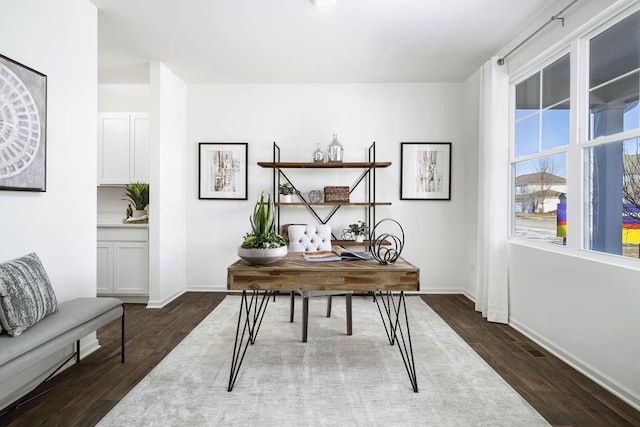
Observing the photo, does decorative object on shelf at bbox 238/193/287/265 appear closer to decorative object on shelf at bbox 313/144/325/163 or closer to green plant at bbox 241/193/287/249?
green plant at bbox 241/193/287/249

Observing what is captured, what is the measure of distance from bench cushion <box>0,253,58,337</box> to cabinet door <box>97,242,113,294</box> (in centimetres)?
200

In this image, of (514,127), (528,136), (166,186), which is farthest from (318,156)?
(528,136)

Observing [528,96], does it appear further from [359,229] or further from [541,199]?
[359,229]

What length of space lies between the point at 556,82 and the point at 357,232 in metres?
2.44

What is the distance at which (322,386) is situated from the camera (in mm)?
2184

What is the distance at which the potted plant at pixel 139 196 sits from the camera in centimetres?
420

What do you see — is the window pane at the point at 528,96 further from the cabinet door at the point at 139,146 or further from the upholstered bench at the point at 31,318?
the cabinet door at the point at 139,146

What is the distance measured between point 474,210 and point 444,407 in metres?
2.83

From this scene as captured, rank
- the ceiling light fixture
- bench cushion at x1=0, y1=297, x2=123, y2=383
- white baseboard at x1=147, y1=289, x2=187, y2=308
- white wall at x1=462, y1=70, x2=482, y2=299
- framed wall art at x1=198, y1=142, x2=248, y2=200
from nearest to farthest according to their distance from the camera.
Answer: bench cushion at x1=0, y1=297, x2=123, y2=383 → the ceiling light fixture → white baseboard at x1=147, y1=289, x2=187, y2=308 → white wall at x1=462, y1=70, x2=482, y2=299 → framed wall art at x1=198, y1=142, x2=248, y2=200

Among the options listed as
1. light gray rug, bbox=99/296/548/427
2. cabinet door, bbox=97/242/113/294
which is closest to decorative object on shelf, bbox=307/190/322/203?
light gray rug, bbox=99/296/548/427

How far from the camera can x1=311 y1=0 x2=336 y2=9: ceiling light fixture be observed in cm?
267

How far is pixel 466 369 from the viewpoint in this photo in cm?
243

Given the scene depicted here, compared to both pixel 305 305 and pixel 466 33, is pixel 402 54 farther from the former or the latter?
pixel 305 305

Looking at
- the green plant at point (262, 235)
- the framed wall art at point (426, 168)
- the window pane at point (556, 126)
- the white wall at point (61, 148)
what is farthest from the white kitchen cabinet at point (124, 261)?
the window pane at point (556, 126)
